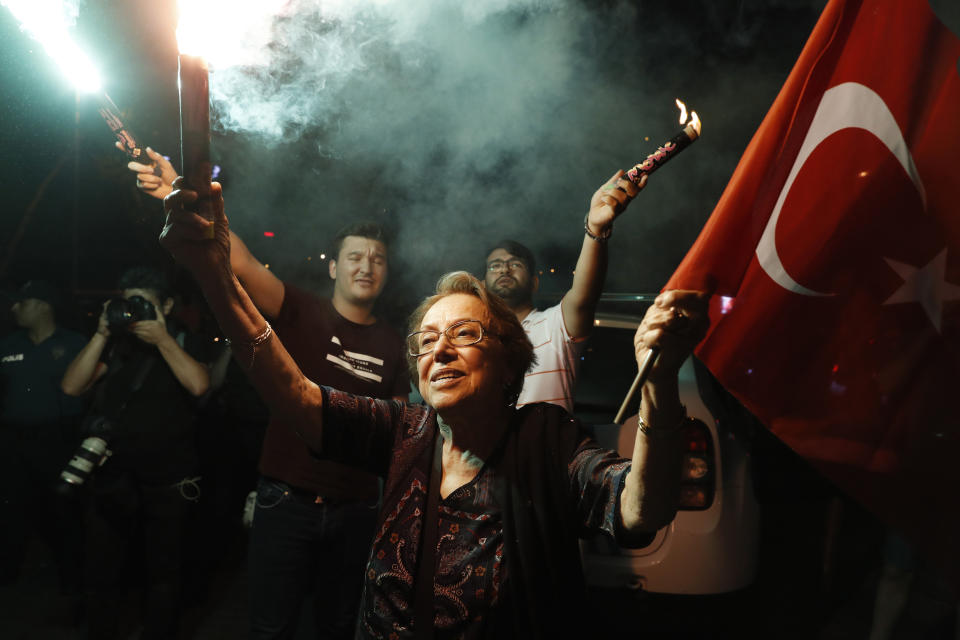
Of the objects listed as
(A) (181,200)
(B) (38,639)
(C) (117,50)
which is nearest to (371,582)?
(A) (181,200)

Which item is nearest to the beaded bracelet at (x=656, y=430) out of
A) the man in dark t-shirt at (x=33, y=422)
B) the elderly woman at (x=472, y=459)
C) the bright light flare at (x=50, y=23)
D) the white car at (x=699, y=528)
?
the elderly woman at (x=472, y=459)

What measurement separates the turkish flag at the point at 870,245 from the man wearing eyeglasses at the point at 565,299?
627 mm

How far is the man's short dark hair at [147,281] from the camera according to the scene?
12.2ft

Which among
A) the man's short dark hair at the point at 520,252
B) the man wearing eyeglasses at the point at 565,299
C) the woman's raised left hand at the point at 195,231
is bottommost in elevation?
the woman's raised left hand at the point at 195,231

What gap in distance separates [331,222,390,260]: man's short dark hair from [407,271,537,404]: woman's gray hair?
1.24 m

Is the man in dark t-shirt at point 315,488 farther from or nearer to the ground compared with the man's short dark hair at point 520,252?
nearer to the ground

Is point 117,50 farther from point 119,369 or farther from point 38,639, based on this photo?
point 38,639

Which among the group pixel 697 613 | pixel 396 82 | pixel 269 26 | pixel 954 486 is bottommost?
pixel 697 613

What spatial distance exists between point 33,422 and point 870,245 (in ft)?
17.4

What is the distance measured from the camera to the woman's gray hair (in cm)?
205

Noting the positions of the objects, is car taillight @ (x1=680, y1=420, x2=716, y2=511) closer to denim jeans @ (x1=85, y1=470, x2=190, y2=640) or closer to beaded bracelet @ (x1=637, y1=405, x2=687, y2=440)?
beaded bracelet @ (x1=637, y1=405, x2=687, y2=440)

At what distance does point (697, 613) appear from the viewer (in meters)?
3.17

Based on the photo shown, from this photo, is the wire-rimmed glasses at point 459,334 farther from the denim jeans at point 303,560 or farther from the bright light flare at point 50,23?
the bright light flare at point 50,23

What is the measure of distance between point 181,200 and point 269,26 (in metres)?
2.85
